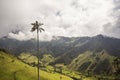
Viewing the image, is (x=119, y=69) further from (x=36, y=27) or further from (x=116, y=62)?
(x=36, y=27)

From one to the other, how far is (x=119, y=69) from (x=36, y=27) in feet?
308

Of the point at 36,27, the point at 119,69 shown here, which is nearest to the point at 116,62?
the point at 119,69

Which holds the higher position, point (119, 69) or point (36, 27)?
point (36, 27)

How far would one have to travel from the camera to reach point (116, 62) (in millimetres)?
163625

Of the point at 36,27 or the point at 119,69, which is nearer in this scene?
the point at 36,27

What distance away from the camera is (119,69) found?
16150cm

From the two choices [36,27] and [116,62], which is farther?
[116,62]

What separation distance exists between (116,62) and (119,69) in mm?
5569

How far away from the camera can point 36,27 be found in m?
88.4

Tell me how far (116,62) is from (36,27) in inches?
3677
